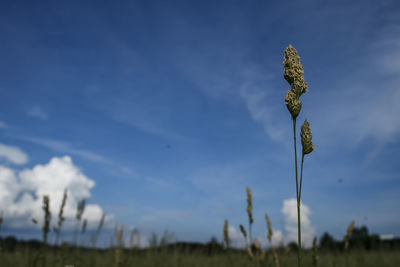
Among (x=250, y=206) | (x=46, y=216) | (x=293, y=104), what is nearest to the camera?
(x=293, y=104)

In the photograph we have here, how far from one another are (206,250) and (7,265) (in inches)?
204

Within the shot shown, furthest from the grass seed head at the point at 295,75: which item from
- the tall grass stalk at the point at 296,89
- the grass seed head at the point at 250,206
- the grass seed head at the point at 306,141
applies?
the grass seed head at the point at 250,206

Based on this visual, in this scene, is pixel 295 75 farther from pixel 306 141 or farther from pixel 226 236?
pixel 226 236

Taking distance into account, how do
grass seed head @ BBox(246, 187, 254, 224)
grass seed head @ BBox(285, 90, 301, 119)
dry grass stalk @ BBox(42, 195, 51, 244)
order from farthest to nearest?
1. grass seed head @ BBox(246, 187, 254, 224)
2. dry grass stalk @ BBox(42, 195, 51, 244)
3. grass seed head @ BBox(285, 90, 301, 119)

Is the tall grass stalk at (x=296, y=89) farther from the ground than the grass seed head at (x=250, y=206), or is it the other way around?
the tall grass stalk at (x=296, y=89)

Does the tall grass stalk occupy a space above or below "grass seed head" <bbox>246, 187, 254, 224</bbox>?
above

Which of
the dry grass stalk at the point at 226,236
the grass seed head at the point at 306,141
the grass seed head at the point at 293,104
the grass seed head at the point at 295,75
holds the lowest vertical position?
the dry grass stalk at the point at 226,236

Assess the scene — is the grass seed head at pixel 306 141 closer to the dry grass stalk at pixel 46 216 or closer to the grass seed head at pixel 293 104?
the grass seed head at pixel 293 104

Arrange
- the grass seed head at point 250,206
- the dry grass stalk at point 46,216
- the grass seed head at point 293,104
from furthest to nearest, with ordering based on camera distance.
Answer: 1. the grass seed head at point 250,206
2. the dry grass stalk at point 46,216
3. the grass seed head at point 293,104

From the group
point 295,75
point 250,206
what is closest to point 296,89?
point 295,75

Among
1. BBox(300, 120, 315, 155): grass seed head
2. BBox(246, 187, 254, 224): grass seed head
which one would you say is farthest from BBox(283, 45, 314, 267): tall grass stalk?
BBox(246, 187, 254, 224): grass seed head

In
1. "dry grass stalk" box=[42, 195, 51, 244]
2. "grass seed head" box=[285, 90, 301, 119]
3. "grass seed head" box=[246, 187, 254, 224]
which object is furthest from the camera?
"grass seed head" box=[246, 187, 254, 224]

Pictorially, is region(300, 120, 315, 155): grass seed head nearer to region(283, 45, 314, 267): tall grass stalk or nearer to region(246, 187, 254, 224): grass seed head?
region(283, 45, 314, 267): tall grass stalk

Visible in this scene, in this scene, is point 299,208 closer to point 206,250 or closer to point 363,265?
point 363,265
